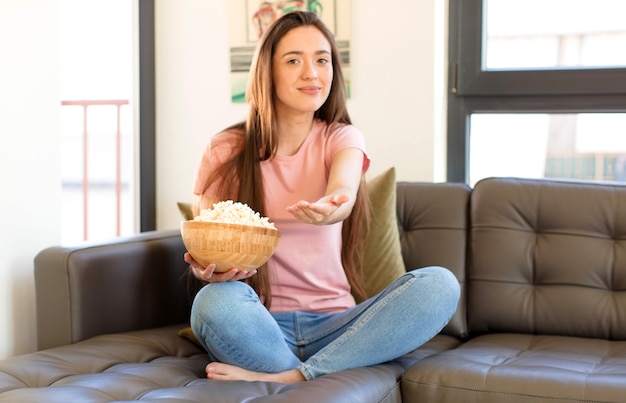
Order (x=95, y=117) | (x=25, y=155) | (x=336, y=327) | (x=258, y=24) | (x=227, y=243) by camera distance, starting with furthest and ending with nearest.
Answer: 1. (x=95, y=117)
2. (x=258, y=24)
3. (x=25, y=155)
4. (x=336, y=327)
5. (x=227, y=243)

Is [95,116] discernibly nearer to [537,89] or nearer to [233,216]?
[537,89]

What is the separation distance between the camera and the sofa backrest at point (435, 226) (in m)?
2.71

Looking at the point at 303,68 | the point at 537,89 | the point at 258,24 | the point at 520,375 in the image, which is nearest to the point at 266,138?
the point at 303,68

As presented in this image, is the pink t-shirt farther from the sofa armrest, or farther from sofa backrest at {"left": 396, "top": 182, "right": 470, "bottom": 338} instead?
sofa backrest at {"left": 396, "top": 182, "right": 470, "bottom": 338}

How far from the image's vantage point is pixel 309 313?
7.40 feet

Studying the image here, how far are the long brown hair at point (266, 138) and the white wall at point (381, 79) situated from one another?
73 cm

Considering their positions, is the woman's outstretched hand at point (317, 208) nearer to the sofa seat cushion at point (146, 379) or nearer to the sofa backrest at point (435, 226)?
the sofa seat cushion at point (146, 379)

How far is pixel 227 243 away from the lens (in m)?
1.93

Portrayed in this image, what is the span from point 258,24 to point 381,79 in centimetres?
55

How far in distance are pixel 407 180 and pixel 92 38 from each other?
103 inches

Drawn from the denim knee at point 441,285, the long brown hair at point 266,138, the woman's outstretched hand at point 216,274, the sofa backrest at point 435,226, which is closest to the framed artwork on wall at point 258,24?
the sofa backrest at point 435,226

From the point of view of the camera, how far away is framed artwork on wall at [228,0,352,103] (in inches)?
127

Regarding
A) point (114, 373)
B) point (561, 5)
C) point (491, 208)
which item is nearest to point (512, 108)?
point (561, 5)

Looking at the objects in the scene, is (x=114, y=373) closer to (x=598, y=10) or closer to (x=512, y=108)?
(x=512, y=108)
